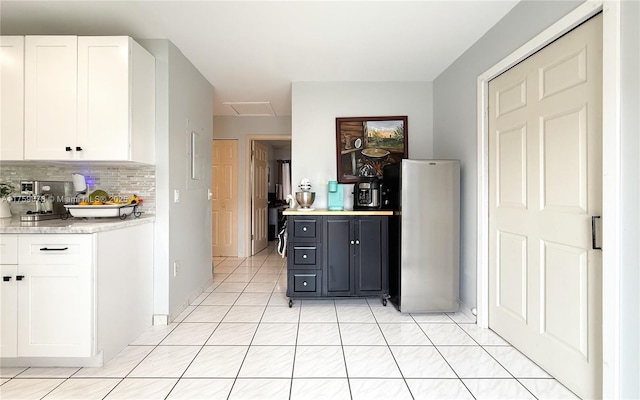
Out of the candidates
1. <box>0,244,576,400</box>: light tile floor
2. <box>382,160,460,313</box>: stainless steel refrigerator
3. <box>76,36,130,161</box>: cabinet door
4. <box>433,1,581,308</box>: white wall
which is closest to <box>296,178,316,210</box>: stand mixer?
<box>382,160,460,313</box>: stainless steel refrigerator

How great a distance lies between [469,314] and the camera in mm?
2766

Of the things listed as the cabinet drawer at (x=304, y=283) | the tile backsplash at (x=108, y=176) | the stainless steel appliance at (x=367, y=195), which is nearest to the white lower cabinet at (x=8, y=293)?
the tile backsplash at (x=108, y=176)

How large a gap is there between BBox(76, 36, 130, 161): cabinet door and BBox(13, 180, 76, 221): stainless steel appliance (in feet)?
1.77

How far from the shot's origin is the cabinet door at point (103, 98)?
7.35 ft

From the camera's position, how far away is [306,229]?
3033 millimetres

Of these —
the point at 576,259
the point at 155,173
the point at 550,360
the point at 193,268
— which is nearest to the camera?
the point at 576,259

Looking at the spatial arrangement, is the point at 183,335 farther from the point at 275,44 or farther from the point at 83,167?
the point at 275,44

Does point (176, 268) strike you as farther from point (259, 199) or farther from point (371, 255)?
point (259, 199)

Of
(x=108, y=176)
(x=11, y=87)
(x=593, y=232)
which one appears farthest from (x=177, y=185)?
(x=593, y=232)

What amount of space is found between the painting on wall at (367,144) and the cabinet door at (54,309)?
2.53 meters

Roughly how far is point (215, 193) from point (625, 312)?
5.18 metres

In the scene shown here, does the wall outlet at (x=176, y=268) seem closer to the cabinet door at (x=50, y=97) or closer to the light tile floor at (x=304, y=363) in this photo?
the light tile floor at (x=304, y=363)

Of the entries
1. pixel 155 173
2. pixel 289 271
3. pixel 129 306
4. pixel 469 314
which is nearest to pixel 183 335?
pixel 129 306

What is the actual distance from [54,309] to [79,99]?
1.47 metres
